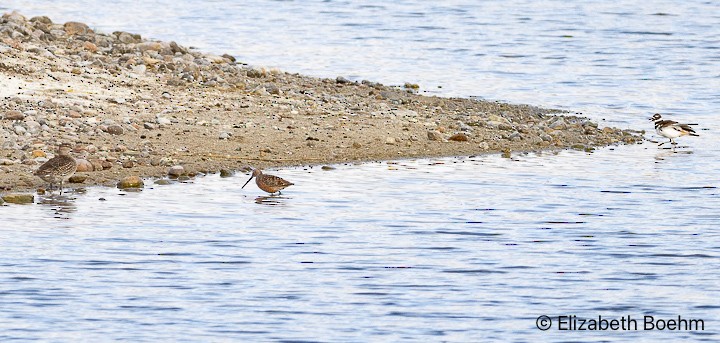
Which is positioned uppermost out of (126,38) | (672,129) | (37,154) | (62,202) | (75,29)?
(75,29)

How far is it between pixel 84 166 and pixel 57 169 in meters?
1.15

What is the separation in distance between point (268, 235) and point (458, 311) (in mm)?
3200

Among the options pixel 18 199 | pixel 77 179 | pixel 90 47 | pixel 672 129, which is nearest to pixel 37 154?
pixel 77 179

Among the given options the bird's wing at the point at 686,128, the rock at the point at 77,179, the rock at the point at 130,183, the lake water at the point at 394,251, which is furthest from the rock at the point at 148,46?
the bird's wing at the point at 686,128

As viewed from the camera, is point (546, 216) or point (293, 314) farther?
point (546, 216)

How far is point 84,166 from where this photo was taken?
16.5 metres

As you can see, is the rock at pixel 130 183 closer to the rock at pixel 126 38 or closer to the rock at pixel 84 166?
the rock at pixel 84 166

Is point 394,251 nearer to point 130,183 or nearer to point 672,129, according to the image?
point 130,183

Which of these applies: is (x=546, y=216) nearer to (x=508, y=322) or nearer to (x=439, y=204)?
(x=439, y=204)

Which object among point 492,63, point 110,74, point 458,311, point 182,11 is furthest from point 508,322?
point 182,11

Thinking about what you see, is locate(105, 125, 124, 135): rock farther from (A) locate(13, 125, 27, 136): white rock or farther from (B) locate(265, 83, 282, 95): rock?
(B) locate(265, 83, 282, 95): rock

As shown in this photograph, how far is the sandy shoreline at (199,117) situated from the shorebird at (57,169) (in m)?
0.44

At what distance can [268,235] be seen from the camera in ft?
45.6

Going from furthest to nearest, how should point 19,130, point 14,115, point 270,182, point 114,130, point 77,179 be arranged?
point 114,130 → point 14,115 → point 19,130 → point 77,179 → point 270,182
